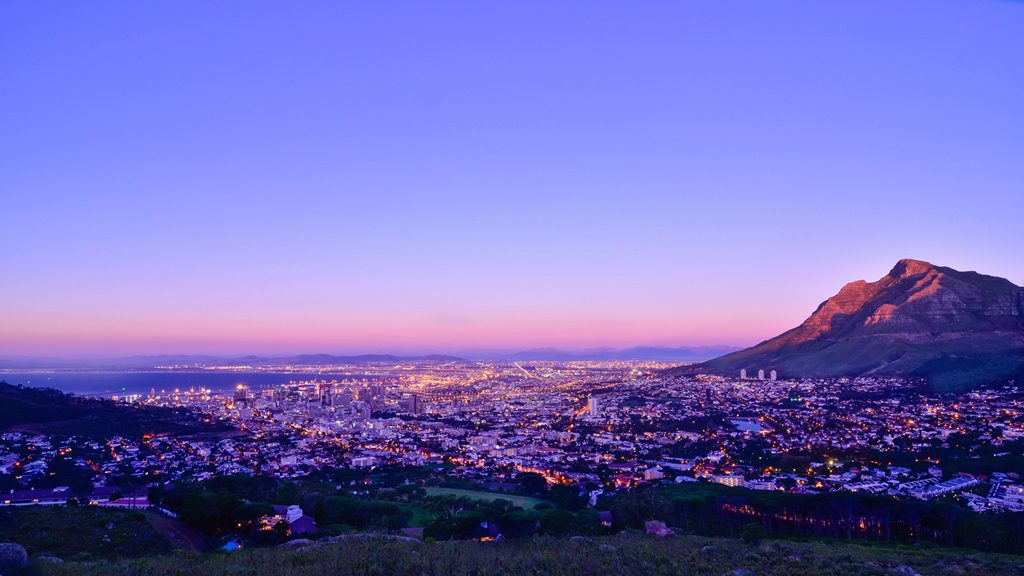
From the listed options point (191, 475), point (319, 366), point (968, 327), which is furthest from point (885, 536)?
point (319, 366)

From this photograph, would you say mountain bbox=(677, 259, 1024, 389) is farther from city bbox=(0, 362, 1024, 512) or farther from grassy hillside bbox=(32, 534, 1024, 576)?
grassy hillside bbox=(32, 534, 1024, 576)

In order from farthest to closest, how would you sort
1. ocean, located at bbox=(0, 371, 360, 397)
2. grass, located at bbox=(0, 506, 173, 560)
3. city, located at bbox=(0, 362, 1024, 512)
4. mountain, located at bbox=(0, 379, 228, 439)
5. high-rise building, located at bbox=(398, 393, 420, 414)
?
1. ocean, located at bbox=(0, 371, 360, 397)
2. high-rise building, located at bbox=(398, 393, 420, 414)
3. mountain, located at bbox=(0, 379, 228, 439)
4. city, located at bbox=(0, 362, 1024, 512)
5. grass, located at bbox=(0, 506, 173, 560)

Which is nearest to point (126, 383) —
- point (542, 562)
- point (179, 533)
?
point (179, 533)

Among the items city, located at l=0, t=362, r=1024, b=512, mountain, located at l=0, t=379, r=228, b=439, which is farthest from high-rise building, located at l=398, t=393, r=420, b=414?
mountain, located at l=0, t=379, r=228, b=439

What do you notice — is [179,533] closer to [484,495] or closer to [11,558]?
[11,558]

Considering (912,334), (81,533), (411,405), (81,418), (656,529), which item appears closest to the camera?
(81,533)

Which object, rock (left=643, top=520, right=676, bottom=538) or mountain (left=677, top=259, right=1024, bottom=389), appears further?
mountain (left=677, top=259, right=1024, bottom=389)
